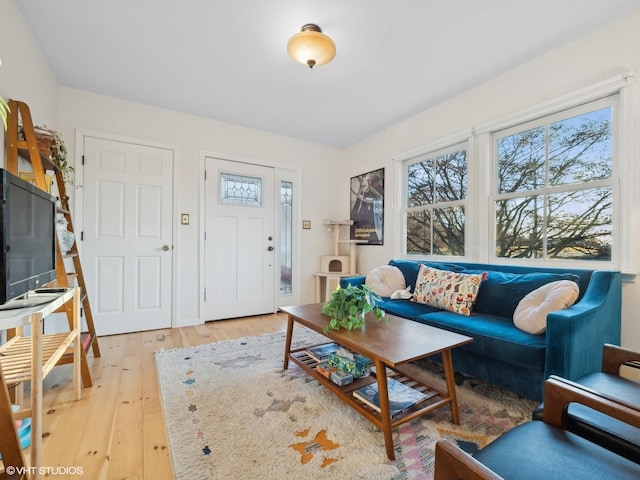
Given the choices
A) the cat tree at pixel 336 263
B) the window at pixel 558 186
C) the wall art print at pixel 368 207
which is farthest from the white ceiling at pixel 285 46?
the cat tree at pixel 336 263

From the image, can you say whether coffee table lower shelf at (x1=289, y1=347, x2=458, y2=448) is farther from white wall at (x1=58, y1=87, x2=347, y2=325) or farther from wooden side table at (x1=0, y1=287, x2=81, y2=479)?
white wall at (x1=58, y1=87, x2=347, y2=325)

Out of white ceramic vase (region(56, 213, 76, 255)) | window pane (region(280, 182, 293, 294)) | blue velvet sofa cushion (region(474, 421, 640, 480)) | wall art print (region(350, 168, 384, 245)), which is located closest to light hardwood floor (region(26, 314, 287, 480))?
white ceramic vase (region(56, 213, 76, 255))

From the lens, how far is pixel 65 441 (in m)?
1.43

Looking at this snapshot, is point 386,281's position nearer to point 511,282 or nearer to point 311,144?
point 511,282

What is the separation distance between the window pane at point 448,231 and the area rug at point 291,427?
1.37 m

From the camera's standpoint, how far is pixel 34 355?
1.19 metres

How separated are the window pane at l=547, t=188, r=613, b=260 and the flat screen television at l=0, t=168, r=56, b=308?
3.33 meters

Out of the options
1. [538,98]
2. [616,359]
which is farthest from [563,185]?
[616,359]

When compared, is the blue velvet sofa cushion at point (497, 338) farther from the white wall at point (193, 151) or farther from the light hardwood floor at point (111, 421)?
the white wall at point (193, 151)

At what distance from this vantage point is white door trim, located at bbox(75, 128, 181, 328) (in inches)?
115

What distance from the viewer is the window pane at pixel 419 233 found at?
3.42 metres

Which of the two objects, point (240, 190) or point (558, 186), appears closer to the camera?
point (558, 186)

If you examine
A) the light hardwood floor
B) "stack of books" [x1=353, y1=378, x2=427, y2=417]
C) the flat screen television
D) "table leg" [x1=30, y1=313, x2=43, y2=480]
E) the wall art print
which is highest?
the wall art print

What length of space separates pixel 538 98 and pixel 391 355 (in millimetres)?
2452
